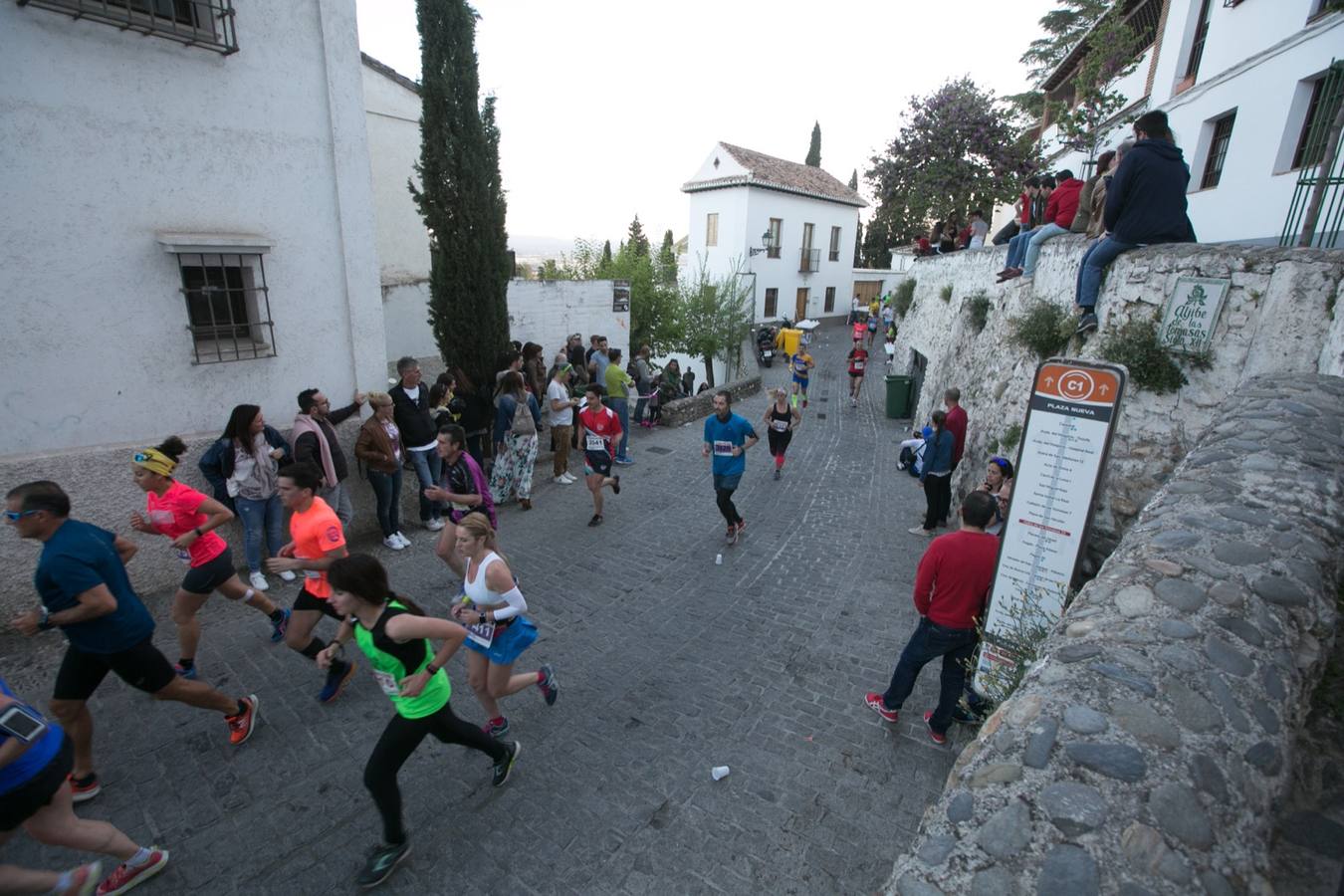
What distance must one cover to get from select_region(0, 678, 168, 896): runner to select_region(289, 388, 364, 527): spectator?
3.53 meters

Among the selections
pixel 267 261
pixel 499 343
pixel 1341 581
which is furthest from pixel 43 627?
pixel 499 343

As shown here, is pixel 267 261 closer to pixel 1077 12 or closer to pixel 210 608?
pixel 210 608

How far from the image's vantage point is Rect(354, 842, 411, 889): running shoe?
3.42 m

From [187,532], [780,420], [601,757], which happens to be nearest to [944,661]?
[601,757]

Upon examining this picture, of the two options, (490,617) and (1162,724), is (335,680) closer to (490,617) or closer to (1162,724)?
(490,617)

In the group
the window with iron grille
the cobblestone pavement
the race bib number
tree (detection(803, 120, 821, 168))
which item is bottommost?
the cobblestone pavement

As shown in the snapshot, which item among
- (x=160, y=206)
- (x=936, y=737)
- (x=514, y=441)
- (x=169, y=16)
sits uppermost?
(x=169, y=16)

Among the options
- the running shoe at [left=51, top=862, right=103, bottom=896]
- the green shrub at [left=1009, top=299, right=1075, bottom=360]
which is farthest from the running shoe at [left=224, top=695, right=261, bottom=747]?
the green shrub at [left=1009, top=299, right=1075, bottom=360]

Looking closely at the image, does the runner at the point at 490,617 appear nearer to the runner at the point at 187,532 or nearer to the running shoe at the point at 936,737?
the runner at the point at 187,532

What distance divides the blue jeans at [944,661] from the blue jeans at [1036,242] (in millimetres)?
7024

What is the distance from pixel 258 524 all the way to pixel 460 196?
18.8 ft

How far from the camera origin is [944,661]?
454 cm

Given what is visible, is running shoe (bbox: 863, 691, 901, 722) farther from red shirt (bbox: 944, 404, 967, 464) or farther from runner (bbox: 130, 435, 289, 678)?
runner (bbox: 130, 435, 289, 678)

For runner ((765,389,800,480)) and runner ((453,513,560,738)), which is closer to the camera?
runner ((453,513,560,738))
